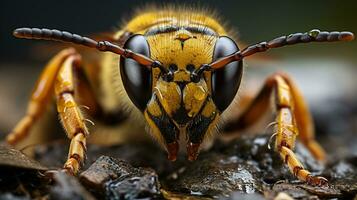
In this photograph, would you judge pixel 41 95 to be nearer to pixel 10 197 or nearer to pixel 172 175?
Answer: pixel 172 175

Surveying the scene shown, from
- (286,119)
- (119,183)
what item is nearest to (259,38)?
(286,119)

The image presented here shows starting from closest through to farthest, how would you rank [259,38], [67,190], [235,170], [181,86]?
[67,190] → [181,86] → [235,170] → [259,38]

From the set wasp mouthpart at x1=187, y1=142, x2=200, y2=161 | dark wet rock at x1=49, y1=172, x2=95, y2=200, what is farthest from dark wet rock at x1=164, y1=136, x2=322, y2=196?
dark wet rock at x1=49, y1=172, x2=95, y2=200

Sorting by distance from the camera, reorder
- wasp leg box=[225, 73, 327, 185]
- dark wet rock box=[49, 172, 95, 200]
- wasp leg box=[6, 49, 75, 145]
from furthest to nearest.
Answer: wasp leg box=[6, 49, 75, 145]
wasp leg box=[225, 73, 327, 185]
dark wet rock box=[49, 172, 95, 200]

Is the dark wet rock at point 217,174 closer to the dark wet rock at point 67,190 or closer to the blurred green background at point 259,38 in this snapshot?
the dark wet rock at point 67,190

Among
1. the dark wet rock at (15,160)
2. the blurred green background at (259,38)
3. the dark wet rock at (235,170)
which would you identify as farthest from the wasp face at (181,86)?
the blurred green background at (259,38)

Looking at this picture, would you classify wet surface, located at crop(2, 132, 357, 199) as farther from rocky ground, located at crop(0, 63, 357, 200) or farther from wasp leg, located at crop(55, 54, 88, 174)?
wasp leg, located at crop(55, 54, 88, 174)
